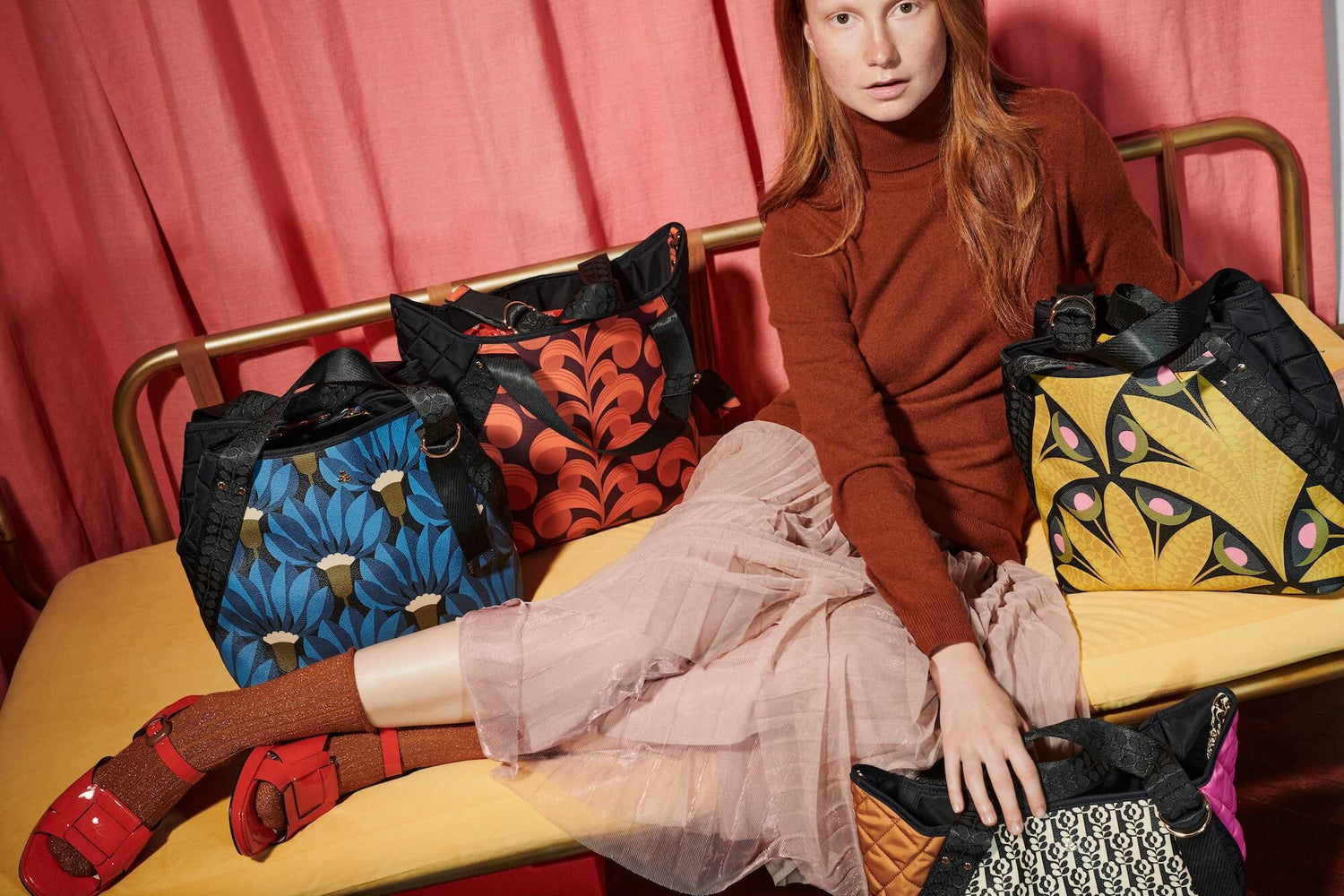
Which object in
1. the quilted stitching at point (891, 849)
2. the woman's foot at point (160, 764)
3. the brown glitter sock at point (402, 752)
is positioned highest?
the woman's foot at point (160, 764)

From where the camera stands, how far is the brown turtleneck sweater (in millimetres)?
1317

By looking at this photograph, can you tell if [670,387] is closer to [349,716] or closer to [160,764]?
[349,716]

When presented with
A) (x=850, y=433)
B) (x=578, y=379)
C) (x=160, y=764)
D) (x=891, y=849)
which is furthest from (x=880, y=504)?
(x=160, y=764)

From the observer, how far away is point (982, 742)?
40.8 inches

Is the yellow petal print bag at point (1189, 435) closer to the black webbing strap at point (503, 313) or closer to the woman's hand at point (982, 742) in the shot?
the woman's hand at point (982, 742)

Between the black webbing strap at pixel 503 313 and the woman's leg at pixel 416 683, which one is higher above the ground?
the black webbing strap at pixel 503 313

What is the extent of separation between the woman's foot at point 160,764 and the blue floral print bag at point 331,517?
3.6 inches

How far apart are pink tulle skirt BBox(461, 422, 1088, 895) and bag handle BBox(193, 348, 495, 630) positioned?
0.13 metres

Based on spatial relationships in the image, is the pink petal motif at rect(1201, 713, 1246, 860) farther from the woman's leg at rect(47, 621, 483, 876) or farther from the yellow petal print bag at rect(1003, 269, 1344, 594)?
the woman's leg at rect(47, 621, 483, 876)

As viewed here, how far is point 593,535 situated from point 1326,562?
3.15ft

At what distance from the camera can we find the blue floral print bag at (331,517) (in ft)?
4.25

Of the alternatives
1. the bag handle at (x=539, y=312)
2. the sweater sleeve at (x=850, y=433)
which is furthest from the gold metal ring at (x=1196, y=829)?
the bag handle at (x=539, y=312)

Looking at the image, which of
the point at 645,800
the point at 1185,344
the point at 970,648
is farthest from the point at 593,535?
the point at 1185,344

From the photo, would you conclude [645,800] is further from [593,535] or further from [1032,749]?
[593,535]
